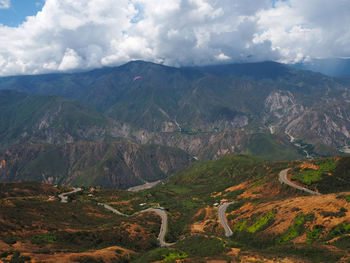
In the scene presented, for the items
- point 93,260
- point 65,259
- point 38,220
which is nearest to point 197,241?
point 93,260

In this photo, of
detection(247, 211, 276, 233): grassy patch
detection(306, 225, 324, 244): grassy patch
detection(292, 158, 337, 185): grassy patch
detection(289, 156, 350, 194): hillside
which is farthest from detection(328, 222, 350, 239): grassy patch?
detection(292, 158, 337, 185): grassy patch

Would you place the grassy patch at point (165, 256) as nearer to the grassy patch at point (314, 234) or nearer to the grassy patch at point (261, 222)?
the grassy patch at point (314, 234)

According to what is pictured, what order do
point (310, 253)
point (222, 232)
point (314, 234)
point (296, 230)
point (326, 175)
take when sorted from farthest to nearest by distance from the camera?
point (326, 175) < point (222, 232) < point (296, 230) < point (314, 234) < point (310, 253)

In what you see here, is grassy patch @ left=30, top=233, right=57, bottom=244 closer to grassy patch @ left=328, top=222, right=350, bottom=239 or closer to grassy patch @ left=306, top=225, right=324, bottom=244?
grassy patch @ left=306, top=225, right=324, bottom=244

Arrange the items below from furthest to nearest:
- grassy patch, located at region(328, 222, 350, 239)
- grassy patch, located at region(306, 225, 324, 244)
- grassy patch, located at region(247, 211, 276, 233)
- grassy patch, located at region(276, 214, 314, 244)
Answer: grassy patch, located at region(247, 211, 276, 233) → grassy patch, located at region(276, 214, 314, 244) → grassy patch, located at region(306, 225, 324, 244) → grassy patch, located at region(328, 222, 350, 239)

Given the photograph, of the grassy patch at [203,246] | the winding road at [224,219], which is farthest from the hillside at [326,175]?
the grassy patch at [203,246]

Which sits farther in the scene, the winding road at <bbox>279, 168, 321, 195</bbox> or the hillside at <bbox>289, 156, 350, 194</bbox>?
the winding road at <bbox>279, 168, 321, 195</bbox>

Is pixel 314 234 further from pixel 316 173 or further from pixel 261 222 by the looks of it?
pixel 316 173

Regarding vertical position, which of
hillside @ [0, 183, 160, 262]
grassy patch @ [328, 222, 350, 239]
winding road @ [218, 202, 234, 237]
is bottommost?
winding road @ [218, 202, 234, 237]

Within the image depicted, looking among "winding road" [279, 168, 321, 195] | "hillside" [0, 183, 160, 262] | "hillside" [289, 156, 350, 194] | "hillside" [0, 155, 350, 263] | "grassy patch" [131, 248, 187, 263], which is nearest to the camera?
"hillside" [0, 155, 350, 263]

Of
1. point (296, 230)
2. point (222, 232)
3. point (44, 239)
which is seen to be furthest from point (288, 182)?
point (44, 239)

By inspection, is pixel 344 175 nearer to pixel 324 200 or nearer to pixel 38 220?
pixel 324 200
